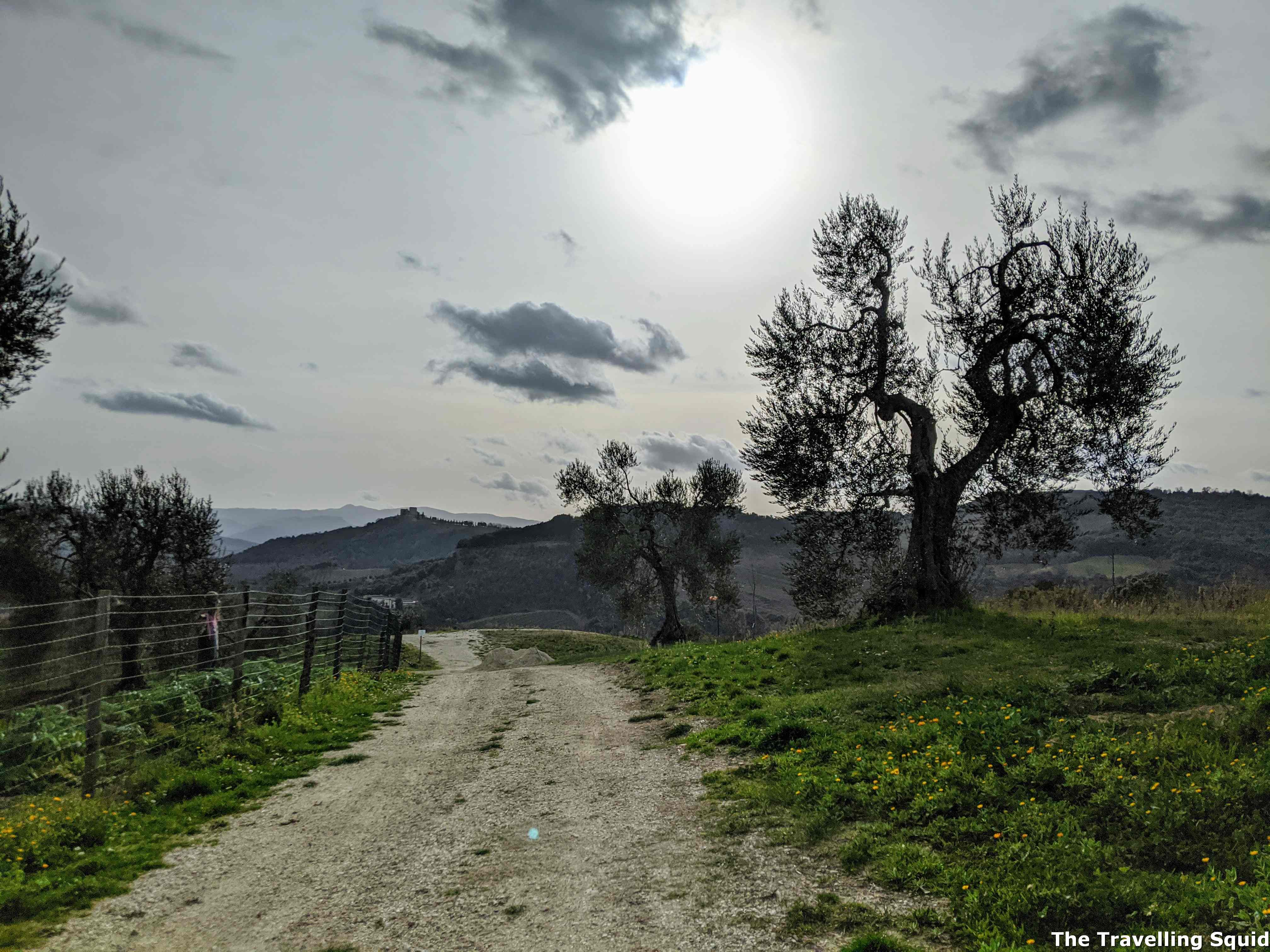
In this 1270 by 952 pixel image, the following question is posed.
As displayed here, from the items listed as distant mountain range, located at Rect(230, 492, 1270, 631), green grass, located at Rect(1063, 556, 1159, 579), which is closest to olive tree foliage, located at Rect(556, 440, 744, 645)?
distant mountain range, located at Rect(230, 492, 1270, 631)

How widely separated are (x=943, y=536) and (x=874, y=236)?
10588 mm

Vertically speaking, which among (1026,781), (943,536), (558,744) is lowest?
(558,744)

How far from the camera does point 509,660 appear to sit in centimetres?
2925

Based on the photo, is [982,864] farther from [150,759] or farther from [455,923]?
[150,759]

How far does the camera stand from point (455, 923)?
5117 millimetres

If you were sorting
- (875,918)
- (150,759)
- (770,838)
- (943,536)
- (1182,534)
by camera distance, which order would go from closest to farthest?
(875,918) < (770,838) < (150,759) < (943,536) < (1182,534)

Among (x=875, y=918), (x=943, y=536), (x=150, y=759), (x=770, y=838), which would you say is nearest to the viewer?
(x=875, y=918)

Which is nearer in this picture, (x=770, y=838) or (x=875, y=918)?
(x=875, y=918)

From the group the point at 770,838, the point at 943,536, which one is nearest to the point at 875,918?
the point at 770,838

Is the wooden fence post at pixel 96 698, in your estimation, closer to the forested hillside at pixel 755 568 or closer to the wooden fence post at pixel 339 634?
the wooden fence post at pixel 339 634

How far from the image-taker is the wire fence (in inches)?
332

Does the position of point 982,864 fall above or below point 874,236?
below

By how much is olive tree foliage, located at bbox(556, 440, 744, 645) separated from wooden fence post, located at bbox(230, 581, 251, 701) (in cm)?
2910

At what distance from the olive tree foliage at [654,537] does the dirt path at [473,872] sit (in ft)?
101
